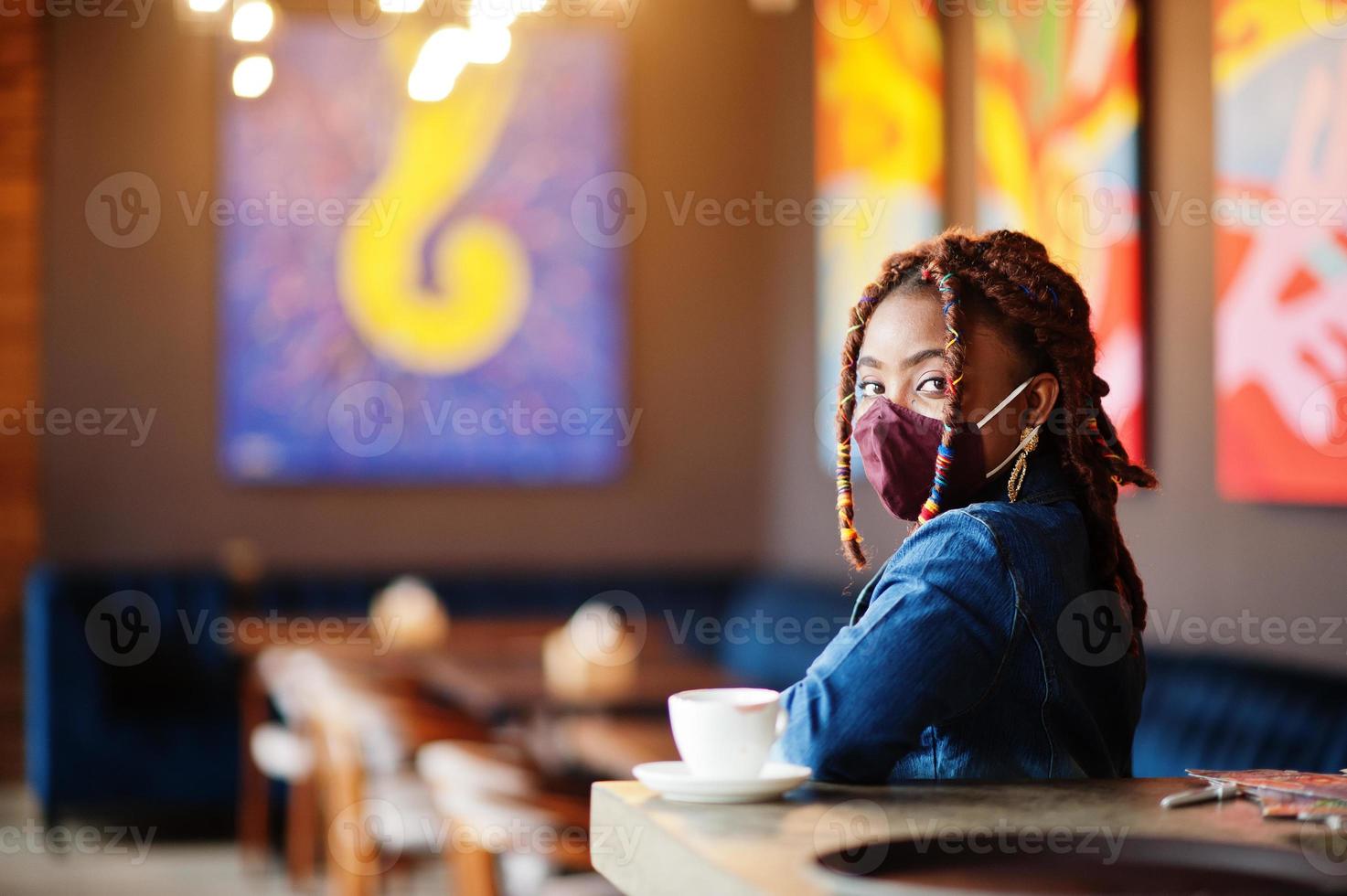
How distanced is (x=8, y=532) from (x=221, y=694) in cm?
117

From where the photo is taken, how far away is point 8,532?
5.93 metres

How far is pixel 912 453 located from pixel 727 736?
1.19 feet

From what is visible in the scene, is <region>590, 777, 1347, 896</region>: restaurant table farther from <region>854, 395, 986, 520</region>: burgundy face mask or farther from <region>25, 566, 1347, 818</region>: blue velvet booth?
<region>25, 566, 1347, 818</region>: blue velvet booth

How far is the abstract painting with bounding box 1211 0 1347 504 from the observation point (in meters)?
2.98

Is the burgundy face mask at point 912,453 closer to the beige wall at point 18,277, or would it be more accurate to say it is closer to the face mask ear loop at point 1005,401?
the face mask ear loop at point 1005,401

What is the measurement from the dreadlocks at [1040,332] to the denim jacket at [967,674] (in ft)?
0.29

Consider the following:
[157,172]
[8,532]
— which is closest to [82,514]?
[8,532]

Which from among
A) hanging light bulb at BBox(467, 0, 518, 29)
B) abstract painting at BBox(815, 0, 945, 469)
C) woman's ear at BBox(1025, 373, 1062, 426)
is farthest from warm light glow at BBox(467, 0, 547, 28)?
woman's ear at BBox(1025, 373, 1062, 426)

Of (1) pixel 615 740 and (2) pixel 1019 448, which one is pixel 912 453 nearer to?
(2) pixel 1019 448

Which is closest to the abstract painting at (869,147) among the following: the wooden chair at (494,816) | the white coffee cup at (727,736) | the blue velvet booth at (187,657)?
the blue velvet booth at (187,657)

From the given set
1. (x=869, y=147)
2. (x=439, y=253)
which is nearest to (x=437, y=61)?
(x=869, y=147)

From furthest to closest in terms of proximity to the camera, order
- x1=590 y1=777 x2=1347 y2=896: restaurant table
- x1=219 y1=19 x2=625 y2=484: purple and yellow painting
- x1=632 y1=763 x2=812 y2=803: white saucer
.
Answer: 1. x1=219 y1=19 x2=625 y2=484: purple and yellow painting
2. x1=632 y1=763 x2=812 y2=803: white saucer
3. x1=590 y1=777 x2=1347 y2=896: restaurant table

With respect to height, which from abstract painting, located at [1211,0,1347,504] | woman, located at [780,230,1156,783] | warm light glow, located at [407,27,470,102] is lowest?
woman, located at [780,230,1156,783]

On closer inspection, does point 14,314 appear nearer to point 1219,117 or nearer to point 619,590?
point 619,590
